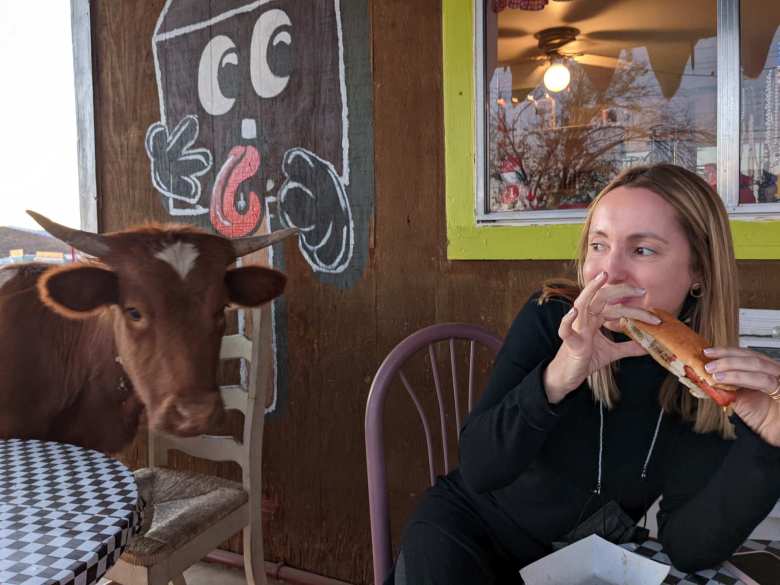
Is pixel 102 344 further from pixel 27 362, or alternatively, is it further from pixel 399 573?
pixel 399 573

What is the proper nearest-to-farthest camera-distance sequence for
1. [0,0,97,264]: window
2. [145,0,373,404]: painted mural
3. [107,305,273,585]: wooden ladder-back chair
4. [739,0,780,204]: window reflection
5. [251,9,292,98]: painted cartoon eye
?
[739,0,780,204]: window reflection < [107,305,273,585]: wooden ladder-back chair < [145,0,373,404]: painted mural < [251,9,292,98]: painted cartoon eye < [0,0,97,264]: window

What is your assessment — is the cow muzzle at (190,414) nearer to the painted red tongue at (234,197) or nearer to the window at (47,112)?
the painted red tongue at (234,197)

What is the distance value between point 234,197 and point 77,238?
1068 mm

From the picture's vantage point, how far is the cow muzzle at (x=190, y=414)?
1893mm

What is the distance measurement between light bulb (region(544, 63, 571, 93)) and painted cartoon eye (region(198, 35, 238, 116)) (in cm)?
143

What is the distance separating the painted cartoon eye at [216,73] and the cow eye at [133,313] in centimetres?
134

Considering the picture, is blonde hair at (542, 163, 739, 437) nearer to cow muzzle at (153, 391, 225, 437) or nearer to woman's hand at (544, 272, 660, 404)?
woman's hand at (544, 272, 660, 404)

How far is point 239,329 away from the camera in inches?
117

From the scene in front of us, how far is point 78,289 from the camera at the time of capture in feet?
6.34

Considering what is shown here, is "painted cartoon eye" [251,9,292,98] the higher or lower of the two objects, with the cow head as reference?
higher

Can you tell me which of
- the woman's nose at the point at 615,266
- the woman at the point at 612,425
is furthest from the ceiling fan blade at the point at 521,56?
the woman's nose at the point at 615,266

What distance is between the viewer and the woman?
1.27 meters

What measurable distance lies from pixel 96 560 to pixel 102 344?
1100 mm

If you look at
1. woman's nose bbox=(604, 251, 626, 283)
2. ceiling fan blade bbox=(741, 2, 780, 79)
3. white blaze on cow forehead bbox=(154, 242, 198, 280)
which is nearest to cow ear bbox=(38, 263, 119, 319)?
white blaze on cow forehead bbox=(154, 242, 198, 280)
